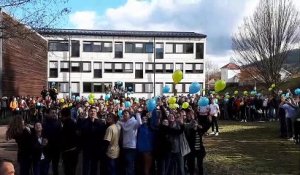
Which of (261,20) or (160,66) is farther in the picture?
(160,66)

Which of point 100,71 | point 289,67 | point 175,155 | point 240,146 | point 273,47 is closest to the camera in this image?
point 175,155

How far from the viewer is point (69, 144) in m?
11.4

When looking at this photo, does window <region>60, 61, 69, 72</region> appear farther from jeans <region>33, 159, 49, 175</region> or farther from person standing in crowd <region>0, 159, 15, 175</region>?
person standing in crowd <region>0, 159, 15, 175</region>

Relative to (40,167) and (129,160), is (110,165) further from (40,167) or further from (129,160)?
(40,167)

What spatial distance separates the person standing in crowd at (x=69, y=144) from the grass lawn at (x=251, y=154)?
373 cm

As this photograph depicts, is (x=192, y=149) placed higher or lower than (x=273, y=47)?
lower

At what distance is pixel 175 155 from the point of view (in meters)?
11.1

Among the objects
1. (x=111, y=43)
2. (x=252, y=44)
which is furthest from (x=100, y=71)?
(x=252, y=44)

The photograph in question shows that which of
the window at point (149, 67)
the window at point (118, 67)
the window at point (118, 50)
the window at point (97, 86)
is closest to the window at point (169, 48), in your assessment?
the window at point (149, 67)

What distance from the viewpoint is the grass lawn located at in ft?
42.3

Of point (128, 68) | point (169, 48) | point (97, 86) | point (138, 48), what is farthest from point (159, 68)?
point (97, 86)

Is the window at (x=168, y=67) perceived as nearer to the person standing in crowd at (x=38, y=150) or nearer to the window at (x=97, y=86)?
the window at (x=97, y=86)

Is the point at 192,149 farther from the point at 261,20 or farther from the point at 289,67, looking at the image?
the point at 289,67

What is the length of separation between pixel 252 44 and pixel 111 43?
30.2 meters
